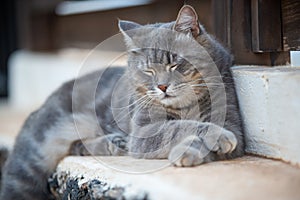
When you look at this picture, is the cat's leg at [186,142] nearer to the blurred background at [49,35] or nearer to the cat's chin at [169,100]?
the cat's chin at [169,100]

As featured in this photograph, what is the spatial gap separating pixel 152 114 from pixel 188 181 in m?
0.49

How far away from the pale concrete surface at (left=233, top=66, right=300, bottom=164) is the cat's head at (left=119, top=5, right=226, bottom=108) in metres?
0.17

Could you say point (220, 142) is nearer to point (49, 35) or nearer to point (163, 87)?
point (163, 87)

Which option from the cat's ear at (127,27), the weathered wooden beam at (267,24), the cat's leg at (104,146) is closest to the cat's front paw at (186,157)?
the cat's leg at (104,146)

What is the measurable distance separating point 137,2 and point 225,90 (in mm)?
2693

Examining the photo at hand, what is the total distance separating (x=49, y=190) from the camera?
2.33 metres

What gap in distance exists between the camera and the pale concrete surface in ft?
5.54

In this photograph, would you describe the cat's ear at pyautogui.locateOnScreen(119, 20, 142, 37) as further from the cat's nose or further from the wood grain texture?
the wood grain texture

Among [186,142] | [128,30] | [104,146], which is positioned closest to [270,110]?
[186,142]

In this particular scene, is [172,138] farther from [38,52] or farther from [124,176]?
[38,52]

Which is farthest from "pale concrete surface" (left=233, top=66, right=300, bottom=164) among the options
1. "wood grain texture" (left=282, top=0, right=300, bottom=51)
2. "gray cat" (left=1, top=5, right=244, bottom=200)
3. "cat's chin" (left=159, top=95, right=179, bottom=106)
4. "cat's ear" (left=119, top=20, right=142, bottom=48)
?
"cat's ear" (left=119, top=20, right=142, bottom=48)

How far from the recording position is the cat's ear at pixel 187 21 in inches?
73.4

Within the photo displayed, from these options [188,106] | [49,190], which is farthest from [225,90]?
[49,190]

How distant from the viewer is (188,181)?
60.1 inches
